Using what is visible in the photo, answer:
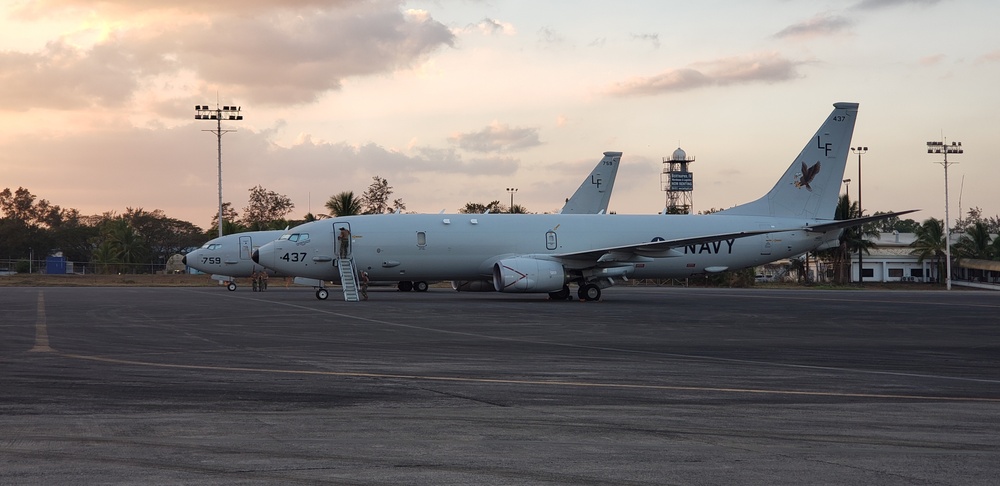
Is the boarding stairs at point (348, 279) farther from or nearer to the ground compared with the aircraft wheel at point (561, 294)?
farther from the ground

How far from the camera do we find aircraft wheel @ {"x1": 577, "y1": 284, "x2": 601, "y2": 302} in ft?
129

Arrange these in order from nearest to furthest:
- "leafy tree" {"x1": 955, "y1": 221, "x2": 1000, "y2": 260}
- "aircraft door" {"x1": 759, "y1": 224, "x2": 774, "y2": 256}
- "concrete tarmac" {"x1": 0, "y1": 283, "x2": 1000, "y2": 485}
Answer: "concrete tarmac" {"x1": 0, "y1": 283, "x2": 1000, "y2": 485} → "aircraft door" {"x1": 759, "y1": 224, "x2": 774, "y2": 256} → "leafy tree" {"x1": 955, "y1": 221, "x2": 1000, "y2": 260}

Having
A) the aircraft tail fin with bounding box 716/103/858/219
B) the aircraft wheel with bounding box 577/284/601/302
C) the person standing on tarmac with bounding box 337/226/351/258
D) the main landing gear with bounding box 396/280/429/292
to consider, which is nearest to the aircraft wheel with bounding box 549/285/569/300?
the aircraft wheel with bounding box 577/284/601/302

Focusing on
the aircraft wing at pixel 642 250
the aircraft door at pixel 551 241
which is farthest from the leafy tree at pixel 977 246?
the aircraft door at pixel 551 241

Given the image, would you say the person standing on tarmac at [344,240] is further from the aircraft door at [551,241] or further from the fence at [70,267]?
the fence at [70,267]

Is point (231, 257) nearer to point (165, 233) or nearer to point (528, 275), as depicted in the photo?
point (528, 275)

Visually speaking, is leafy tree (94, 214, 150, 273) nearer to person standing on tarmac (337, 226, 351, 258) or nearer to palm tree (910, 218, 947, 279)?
person standing on tarmac (337, 226, 351, 258)

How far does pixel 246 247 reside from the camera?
2093 inches

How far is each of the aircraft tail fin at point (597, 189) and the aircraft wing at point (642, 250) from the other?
24875mm

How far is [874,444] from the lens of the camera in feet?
26.7

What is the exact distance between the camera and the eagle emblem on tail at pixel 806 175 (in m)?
44.2

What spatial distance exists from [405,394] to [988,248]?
107 m

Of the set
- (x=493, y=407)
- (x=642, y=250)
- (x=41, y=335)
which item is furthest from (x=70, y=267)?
(x=493, y=407)

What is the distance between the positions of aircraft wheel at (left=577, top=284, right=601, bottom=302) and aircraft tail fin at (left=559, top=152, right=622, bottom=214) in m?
24.4
